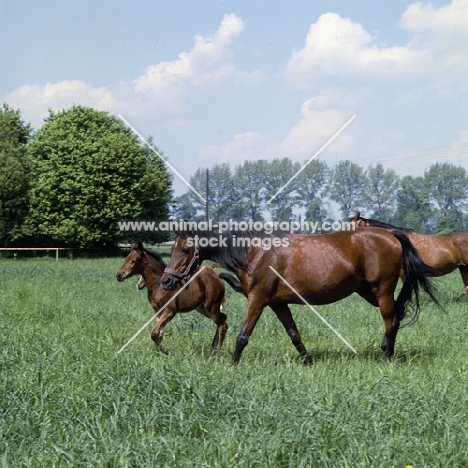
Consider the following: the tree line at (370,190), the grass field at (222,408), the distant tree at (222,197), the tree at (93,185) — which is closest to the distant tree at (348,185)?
the tree line at (370,190)

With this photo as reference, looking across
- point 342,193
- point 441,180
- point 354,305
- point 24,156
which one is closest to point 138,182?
point 24,156

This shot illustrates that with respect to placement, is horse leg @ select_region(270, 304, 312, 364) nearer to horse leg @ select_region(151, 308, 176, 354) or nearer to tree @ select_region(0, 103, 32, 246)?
horse leg @ select_region(151, 308, 176, 354)

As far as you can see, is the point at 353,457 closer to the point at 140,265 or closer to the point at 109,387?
the point at 109,387

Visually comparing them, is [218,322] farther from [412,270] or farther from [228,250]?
[412,270]

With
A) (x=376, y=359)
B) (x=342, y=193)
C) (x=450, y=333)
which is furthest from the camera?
(x=342, y=193)

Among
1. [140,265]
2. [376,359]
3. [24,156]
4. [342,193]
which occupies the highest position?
[24,156]

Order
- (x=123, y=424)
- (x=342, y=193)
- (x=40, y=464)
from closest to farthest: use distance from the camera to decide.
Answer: (x=40, y=464) → (x=123, y=424) → (x=342, y=193)

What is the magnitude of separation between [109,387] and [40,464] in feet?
4.40

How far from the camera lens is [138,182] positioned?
4875 centimetres

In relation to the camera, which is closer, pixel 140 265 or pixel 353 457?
pixel 353 457

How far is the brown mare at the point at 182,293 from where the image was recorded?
9.23 metres

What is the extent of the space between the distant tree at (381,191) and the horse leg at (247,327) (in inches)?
1544

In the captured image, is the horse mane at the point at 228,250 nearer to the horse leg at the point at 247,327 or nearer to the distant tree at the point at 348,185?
the horse leg at the point at 247,327

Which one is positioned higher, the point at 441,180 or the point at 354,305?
the point at 441,180
